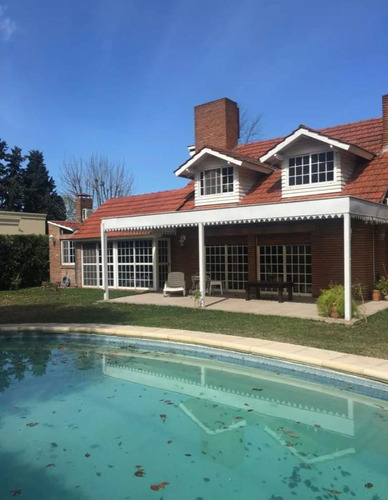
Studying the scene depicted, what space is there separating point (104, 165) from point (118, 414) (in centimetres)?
3697

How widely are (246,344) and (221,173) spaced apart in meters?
10.1

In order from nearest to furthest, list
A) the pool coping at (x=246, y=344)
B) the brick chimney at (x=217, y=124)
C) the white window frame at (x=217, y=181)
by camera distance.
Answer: the pool coping at (x=246, y=344), the white window frame at (x=217, y=181), the brick chimney at (x=217, y=124)

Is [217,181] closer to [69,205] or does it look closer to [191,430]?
[191,430]

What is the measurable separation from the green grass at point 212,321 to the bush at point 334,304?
698 mm

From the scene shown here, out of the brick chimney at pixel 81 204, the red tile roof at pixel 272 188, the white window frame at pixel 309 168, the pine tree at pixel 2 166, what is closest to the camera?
the red tile roof at pixel 272 188

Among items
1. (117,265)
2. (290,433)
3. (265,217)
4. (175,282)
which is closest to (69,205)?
(117,265)

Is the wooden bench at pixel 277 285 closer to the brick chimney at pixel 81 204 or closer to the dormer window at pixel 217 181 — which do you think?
the dormer window at pixel 217 181

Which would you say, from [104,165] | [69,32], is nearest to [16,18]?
[69,32]

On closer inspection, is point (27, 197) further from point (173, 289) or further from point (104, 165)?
point (173, 289)

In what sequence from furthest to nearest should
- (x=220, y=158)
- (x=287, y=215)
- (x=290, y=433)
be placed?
(x=220, y=158) → (x=287, y=215) → (x=290, y=433)

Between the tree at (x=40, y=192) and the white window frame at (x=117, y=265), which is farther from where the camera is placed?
the tree at (x=40, y=192)

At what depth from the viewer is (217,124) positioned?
69.1 ft

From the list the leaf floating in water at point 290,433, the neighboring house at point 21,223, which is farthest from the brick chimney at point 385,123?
the neighboring house at point 21,223

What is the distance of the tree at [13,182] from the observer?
4350 cm
